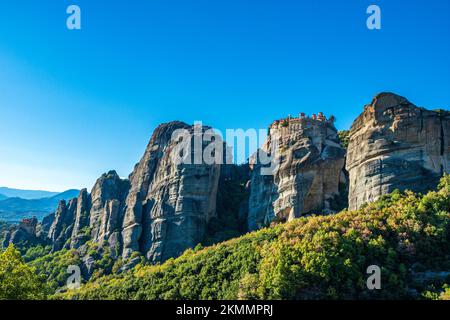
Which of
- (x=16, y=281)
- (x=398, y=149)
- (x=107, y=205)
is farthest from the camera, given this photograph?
(x=107, y=205)

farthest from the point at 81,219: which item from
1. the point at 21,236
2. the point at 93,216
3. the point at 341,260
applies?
the point at 341,260

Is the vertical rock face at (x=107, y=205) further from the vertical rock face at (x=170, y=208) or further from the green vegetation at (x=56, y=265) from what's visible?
the green vegetation at (x=56, y=265)

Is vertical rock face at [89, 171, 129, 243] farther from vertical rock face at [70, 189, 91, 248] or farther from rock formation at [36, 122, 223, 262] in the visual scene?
vertical rock face at [70, 189, 91, 248]

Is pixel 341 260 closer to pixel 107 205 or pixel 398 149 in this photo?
pixel 398 149

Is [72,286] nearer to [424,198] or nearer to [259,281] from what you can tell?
[259,281]

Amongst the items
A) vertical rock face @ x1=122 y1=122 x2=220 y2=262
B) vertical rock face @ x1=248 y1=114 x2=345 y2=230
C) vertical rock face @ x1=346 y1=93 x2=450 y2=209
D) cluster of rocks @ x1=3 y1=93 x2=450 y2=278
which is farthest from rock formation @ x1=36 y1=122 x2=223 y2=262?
vertical rock face @ x1=346 y1=93 x2=450 y2=209
